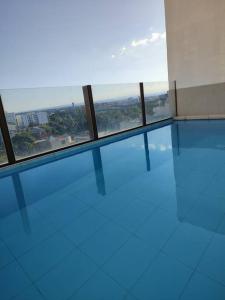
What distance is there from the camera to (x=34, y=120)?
14.0 ft

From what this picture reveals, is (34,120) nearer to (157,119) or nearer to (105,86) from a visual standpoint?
(105,86)

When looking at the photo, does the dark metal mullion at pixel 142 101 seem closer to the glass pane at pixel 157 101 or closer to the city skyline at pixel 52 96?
the glass pane at pixel 157 101

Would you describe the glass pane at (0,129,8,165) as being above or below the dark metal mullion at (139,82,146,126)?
below

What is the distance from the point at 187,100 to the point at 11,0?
617cm

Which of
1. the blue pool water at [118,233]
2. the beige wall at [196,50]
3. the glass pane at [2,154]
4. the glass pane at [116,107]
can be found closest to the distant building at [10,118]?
the glass pane at [2,154]

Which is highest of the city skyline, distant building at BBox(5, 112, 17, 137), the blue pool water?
the city skyline

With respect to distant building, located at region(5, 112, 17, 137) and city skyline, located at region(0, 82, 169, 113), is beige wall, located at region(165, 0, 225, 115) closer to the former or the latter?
city skyline, located at region(0, 82, 169, 113)

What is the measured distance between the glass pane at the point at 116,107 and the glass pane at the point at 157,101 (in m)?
0.45

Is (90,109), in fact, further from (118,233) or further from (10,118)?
(118,233)

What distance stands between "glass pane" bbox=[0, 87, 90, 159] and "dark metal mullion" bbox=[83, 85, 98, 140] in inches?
4.2

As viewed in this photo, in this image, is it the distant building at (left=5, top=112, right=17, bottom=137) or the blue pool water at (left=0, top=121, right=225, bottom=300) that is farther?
the distant building at (left=5, top=112, right=17, bottom=137)

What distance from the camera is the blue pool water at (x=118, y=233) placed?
4.04ft

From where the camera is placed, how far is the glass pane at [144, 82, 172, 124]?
6914 mm

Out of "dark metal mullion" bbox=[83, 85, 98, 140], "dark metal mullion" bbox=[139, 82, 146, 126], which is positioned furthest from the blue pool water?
"dark metal mullion" bbox=[139, 82, 146, 126]
